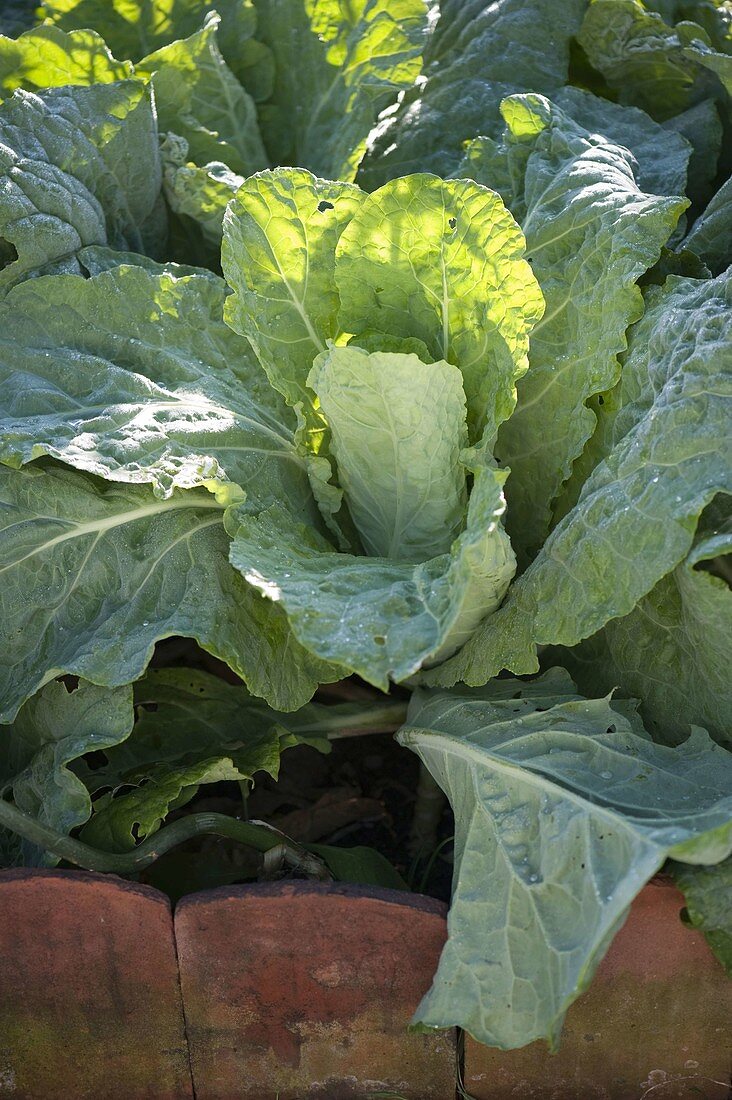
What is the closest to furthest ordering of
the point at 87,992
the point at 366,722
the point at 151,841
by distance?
the point at 87,992, the point at 151,841, the point at 366,722

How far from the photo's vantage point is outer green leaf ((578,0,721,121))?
238cm

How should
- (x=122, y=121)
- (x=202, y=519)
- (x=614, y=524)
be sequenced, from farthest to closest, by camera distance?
(x=122, y=121) < (x=202, y=519) < (x=614, y=524)

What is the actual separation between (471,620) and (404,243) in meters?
0.64

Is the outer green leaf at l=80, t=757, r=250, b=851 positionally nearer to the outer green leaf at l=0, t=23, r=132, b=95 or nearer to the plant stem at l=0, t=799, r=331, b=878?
the plant stem at l=0, t=799, r=331, b=878

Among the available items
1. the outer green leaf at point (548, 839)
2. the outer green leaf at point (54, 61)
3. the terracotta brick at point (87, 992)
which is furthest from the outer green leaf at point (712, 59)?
the terracotta brick at point (87, 992)

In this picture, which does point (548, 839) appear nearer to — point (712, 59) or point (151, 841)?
point (151, 841)

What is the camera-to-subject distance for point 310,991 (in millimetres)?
1615

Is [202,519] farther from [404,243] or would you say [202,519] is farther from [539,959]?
[539,959]

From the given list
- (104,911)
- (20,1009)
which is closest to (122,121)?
(104,911)

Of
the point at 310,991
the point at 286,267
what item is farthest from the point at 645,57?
the point at 310,991

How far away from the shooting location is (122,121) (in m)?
2.16

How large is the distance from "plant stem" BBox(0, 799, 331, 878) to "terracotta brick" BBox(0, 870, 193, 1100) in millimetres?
97

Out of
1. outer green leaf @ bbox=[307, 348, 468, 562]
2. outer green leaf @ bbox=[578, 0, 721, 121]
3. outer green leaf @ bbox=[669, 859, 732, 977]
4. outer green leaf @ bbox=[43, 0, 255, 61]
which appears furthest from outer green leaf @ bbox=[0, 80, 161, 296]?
outer green leaf @ bbox=[669, 859, 732, 977]

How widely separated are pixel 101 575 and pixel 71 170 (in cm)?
88
